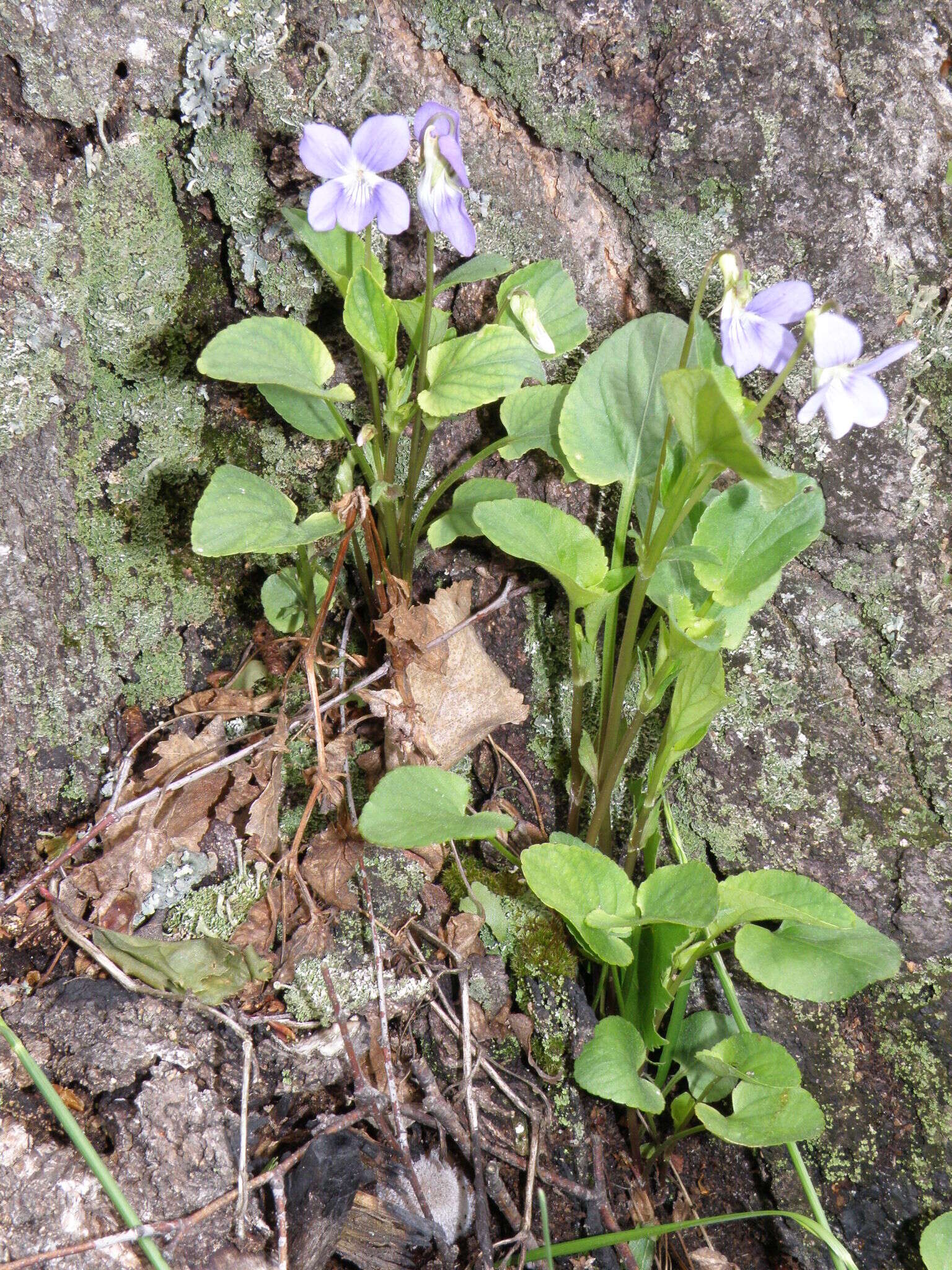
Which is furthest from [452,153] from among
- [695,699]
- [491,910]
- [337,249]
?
[491,910]

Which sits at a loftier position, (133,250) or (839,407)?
(133,250)

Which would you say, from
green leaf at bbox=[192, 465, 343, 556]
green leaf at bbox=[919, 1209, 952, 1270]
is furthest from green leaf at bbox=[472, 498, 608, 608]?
green leaf at bbox=[919, 1209, 952, 1270]

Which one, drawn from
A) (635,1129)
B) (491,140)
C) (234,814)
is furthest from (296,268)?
(635,1129)

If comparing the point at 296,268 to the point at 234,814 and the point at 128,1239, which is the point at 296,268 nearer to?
the point at 234,814

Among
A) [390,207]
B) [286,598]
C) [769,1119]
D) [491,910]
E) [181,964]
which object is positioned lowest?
[769,1119]

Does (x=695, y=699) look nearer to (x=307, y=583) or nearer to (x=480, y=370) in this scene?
(x=480, y=370)

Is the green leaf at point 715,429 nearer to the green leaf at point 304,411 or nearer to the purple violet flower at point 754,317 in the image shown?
the purple violet flower at point 754,317
